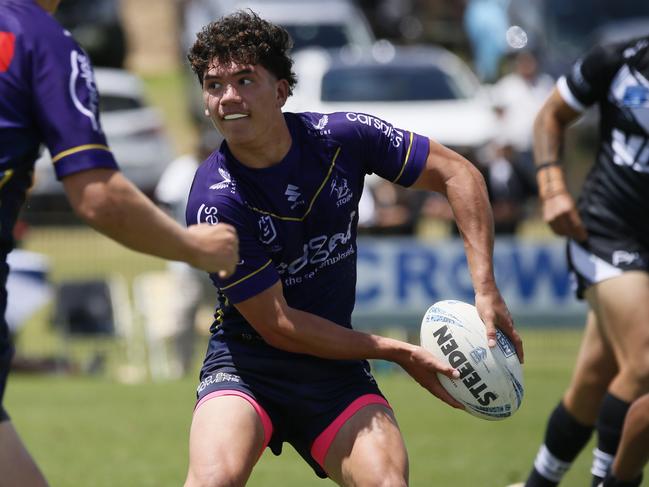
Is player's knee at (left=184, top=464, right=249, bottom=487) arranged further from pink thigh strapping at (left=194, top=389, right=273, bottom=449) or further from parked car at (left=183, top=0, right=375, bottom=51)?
parked car at (left=183, top=0, right=375, bottom=51)

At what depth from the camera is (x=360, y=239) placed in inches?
482

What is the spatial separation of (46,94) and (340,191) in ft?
4.89

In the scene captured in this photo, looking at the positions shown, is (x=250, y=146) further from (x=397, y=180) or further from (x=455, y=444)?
(x=455, y=444)

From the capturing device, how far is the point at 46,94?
3.56 meters

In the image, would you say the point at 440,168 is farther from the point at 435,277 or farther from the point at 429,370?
the point at 435,277

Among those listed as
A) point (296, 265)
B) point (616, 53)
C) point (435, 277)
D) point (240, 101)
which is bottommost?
point (435, 277)

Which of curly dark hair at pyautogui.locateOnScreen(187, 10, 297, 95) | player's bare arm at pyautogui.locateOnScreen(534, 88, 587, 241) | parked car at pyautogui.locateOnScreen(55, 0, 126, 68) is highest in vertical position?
curly dark hair at pyautogui.locateOnScreen(187, 10, 297, 95)

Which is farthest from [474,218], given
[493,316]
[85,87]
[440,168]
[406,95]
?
[406,95]

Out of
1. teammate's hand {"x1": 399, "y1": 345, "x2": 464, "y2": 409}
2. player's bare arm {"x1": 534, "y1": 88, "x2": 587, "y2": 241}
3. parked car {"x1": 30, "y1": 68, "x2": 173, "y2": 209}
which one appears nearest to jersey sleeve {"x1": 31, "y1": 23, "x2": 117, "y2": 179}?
teammate's hand {"x1": 399, "y1": 345, "x2": 464, "y2": 409}

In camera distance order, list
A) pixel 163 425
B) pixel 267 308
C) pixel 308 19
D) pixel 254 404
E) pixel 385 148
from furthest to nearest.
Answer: pixel 308 19, pixel 163 425, pixel 385 148, pixel 254 404, pixel 267 308

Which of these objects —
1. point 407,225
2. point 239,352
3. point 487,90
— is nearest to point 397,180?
point 239,352

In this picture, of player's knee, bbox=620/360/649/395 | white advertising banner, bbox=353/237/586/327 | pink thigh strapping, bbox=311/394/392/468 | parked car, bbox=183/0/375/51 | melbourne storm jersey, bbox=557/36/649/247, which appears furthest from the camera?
parked car, bbox=183/0/375/51

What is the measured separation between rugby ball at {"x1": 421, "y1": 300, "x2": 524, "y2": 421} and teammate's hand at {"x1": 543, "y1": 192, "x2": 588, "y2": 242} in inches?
60.6

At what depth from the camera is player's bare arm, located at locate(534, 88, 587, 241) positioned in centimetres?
611
